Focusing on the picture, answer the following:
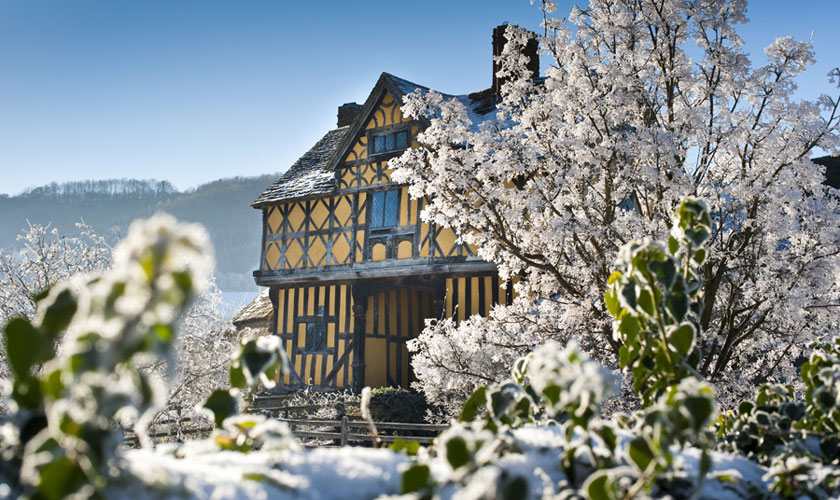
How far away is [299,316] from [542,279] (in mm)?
10747

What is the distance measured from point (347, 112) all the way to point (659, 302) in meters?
23.0

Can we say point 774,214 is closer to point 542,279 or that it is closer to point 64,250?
point 542,279

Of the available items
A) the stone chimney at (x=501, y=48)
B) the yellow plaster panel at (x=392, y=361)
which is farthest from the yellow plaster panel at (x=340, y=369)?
the stone chimney at (x=501, y=48)

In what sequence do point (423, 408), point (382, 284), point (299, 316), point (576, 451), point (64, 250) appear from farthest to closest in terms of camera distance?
point (299, 316), point (382, 284), point (64, 250), point (423, 408), point (576, 451)

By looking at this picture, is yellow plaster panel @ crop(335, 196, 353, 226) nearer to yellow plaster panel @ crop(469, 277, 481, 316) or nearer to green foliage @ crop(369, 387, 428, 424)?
yellow plaster panel @ crop(469, 277, 481, 316)

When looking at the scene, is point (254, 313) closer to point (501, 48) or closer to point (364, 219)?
point (364, 219)

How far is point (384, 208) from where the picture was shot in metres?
16.5

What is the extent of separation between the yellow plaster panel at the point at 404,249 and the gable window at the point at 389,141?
258 cm

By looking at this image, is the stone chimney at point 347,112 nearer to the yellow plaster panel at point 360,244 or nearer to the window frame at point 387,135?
the window frame at point 387,135

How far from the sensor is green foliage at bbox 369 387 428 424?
13969mm

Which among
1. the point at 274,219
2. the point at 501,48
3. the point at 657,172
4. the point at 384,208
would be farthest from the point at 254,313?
the point at 657,172

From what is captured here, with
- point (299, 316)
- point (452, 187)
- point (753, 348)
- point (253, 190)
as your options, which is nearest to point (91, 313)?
point (452, 187)

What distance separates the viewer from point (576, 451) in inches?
53.8

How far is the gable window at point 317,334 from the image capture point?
57.3 feet
